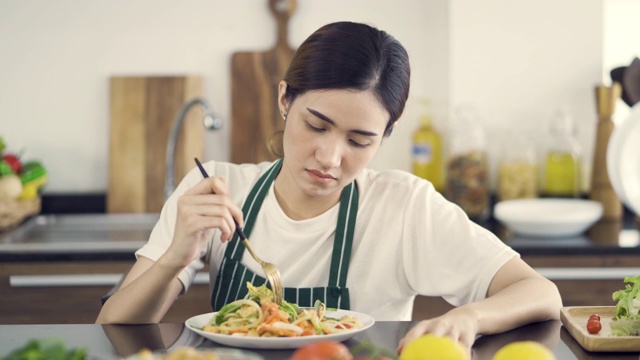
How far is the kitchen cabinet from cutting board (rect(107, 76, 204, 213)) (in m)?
0.63

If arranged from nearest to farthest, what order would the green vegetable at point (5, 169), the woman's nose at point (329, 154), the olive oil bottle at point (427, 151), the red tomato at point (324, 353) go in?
the red tomato at point (324, 353)
the woman's nose at point (329, 154)
the green vegetable at point (5, 169)
the olive oil bottle at point (427, 151)

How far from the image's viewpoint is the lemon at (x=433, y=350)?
3.92 ft

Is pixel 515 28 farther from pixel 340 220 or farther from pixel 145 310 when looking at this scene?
pixel 145 310

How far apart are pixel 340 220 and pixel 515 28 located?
1.62 m

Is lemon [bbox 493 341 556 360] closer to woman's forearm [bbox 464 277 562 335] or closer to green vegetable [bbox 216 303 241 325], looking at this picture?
woman's forearm [bbox 464 277 562 335]

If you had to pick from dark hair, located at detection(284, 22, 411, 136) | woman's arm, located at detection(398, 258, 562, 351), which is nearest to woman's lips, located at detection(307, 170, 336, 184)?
dark hair, located at detection(284, 22, 411, 136)

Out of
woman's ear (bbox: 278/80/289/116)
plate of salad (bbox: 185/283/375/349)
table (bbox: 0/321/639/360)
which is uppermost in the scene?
woman's ear (bbox: 278/80/289/116)

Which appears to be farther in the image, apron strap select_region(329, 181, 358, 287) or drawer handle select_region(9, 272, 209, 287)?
drawer handle select_region(9, 272, 209, 287)

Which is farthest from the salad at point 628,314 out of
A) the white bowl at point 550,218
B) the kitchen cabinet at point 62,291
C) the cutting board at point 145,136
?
the cutting board at point 145,136

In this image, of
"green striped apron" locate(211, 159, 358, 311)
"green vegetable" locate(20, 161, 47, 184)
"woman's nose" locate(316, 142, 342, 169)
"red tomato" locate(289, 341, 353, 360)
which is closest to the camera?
"red tomato" locate(289, 341, 353, 360)

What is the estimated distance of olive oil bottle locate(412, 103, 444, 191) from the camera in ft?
11.3

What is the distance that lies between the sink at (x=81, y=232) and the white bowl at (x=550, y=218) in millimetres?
1169

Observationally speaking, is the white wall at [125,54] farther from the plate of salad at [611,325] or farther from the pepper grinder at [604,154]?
the plate of salad at [611,325]

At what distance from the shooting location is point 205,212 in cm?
168
